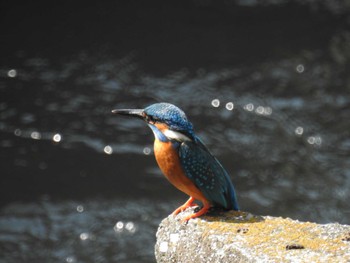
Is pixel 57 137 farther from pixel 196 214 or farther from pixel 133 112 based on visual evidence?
pixel 196 214

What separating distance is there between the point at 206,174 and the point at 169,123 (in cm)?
35

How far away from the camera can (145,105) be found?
364 inches

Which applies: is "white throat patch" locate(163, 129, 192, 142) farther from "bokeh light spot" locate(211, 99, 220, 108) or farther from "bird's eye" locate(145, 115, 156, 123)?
"bokeh light spot" locate(211, 99, 220, 108)

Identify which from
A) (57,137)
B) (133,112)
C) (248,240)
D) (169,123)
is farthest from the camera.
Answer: (57,137)

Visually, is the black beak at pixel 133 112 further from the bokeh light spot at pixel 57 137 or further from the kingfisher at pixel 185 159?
the bokeh light spot at pixel 57 137

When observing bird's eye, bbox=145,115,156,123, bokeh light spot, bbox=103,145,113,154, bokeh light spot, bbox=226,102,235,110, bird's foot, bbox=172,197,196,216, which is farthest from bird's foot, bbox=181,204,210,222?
bokeh light spot, bbox=226,102,235,110

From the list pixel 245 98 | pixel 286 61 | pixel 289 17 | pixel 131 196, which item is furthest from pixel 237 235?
pixel 289 17

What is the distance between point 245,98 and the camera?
9.38 meters

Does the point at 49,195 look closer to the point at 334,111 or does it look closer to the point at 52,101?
the point at 52,101

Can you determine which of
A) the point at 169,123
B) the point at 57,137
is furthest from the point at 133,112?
the point at 57,137

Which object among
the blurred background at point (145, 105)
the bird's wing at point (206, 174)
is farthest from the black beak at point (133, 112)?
the blurred background at point (145, 105)

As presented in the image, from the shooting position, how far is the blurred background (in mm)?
7922

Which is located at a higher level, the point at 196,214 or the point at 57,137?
the point at 57,137

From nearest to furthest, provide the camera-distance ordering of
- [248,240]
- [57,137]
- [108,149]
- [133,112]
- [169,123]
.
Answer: [248,240]
[169,123]
[133,112]
[108,149]
[57,137]
